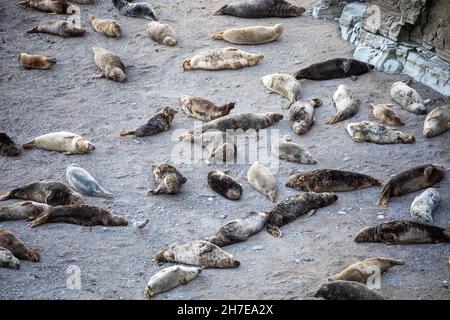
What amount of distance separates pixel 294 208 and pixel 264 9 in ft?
15.3

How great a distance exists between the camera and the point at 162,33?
9.65 m

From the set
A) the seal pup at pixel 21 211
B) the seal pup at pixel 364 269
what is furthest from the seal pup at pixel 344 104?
the seal pup at pixel 21 211

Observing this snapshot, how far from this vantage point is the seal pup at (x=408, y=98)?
25.4ft

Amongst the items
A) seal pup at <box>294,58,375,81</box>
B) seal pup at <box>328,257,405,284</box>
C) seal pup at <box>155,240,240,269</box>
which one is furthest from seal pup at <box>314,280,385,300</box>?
seal pup at <box>294,58,375,81</box>

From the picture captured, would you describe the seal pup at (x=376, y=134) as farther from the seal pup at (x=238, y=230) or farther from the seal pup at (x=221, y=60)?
the seal pup at (x=221, y=60)

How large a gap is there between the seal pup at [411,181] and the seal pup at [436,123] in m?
0.75

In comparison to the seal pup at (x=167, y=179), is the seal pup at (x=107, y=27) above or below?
below

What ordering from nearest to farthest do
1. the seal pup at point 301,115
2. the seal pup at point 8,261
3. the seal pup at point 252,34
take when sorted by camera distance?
the seal pup at point 8,261
the seal pup at point 301,115
the seal pup at point 252,34

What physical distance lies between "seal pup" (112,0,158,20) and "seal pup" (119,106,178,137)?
2948mm

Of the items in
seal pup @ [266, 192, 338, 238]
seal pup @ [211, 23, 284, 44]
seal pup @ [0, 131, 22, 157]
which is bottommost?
seal pup @ [0, 131, 22, 157]

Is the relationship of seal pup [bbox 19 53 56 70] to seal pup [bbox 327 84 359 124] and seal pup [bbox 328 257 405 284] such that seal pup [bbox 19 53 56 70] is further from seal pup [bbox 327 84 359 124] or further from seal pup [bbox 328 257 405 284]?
seal pup [bbox 328 257 405 284]

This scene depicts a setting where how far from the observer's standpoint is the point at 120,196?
21.4 ft

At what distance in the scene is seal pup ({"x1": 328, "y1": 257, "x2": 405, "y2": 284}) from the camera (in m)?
5.21
